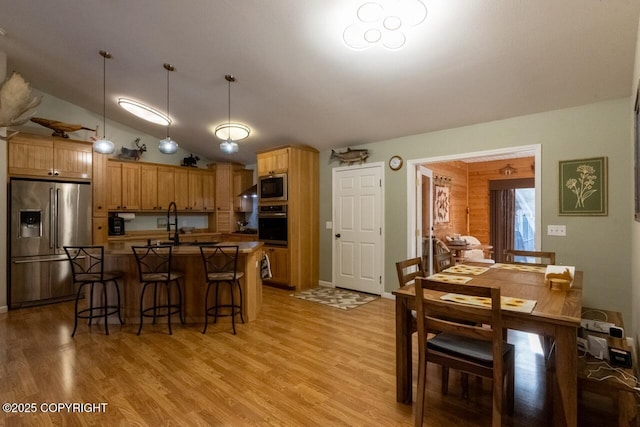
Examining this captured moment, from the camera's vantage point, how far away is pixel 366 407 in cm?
207

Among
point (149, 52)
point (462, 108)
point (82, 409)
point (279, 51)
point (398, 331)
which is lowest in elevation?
point (82, 409)

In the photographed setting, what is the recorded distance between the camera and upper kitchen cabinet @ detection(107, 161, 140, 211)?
5586mm

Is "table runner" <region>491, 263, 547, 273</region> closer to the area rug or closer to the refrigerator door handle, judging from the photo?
the area rug

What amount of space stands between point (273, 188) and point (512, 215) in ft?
17.5

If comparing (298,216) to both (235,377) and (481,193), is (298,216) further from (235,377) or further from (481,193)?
(481,193)

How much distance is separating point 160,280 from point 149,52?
8.40ft

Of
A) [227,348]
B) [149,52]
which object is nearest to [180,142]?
[149,52]

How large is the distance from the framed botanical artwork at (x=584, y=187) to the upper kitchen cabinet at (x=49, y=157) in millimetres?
6703

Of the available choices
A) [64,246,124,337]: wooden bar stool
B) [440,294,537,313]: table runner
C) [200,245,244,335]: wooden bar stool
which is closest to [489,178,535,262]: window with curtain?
[440,294,537,313]: table runner

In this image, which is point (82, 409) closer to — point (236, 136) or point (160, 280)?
point (160, 280)

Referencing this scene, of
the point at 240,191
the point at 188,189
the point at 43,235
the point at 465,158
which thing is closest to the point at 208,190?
the point at 188,189

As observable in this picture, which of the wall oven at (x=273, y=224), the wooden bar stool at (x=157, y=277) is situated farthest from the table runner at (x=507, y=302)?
the wall oven at (x=273, y=224)

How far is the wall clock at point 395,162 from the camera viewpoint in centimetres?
464

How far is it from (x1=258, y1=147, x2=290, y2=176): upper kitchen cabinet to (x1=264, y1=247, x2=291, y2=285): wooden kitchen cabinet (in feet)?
4.58
